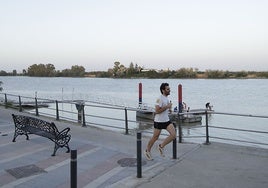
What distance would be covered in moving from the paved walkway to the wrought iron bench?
28 cm

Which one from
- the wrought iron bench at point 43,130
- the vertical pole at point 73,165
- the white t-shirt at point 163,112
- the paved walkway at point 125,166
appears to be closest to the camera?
the vertical pole at point 73,165

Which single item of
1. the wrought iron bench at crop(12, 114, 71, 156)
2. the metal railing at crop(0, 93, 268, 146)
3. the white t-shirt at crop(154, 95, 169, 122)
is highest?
the white t-shirt at crop(154, 95, 169, 122)

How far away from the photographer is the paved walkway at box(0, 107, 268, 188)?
6.23 m

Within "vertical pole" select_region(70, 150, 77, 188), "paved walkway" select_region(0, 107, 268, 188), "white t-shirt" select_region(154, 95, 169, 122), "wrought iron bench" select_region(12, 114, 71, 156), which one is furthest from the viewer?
"wrought iron bench" select_region(12, 114, 71, 156)

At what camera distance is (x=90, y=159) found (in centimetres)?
793

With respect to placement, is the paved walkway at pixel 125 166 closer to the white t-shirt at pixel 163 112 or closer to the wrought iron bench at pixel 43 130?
the wrought iron bench at pixel 43 130

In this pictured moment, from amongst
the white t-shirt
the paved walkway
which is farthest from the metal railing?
the white t-shirt

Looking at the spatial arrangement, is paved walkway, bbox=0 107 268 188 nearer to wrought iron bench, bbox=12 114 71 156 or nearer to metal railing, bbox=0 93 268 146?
wrought iron bench, bbox=12 114 71 156

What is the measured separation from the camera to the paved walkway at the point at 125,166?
623 centimetres

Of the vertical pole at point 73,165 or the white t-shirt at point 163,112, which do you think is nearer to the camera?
the vertical pole at point 73,165

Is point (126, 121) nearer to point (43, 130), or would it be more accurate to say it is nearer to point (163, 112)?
point (43, 130)

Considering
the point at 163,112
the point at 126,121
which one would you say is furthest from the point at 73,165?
the point at 126,121

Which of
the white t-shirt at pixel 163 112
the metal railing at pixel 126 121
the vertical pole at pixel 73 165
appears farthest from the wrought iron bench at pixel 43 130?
the vertical pole at pixel 73 165

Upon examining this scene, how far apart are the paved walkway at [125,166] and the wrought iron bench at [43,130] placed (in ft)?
0.93
